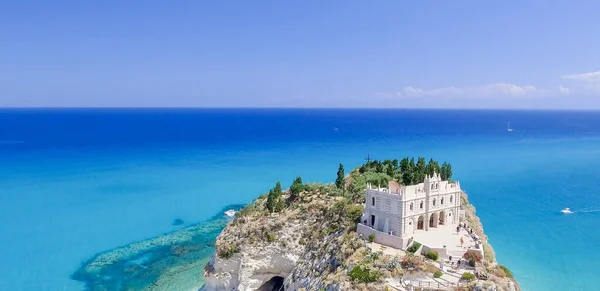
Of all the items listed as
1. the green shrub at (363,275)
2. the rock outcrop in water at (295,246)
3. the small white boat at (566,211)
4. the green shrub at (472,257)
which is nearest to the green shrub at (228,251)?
the rock outcrop in water at (295,246)

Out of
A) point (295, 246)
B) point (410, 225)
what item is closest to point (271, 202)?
point (295, 246)

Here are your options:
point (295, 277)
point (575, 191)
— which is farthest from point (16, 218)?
point (575, 191)

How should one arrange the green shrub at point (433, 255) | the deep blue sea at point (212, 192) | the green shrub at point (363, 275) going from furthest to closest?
the deep blue sea at point (212, 192)
the green shrub at point (433, 255)
the green shrub at point (363, 275)

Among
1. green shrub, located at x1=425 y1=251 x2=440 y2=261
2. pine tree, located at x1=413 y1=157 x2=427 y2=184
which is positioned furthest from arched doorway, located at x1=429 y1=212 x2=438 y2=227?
pine tree, located at x1=413 y1=157 x2=427 y2=184

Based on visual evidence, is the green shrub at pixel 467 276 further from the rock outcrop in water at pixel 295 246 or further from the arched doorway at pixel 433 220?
the arched doorway at pixel 433 220

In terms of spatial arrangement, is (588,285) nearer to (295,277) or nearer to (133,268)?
(295,277)

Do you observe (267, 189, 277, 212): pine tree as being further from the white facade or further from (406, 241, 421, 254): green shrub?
(406, 241, 421, 254): green shrub
